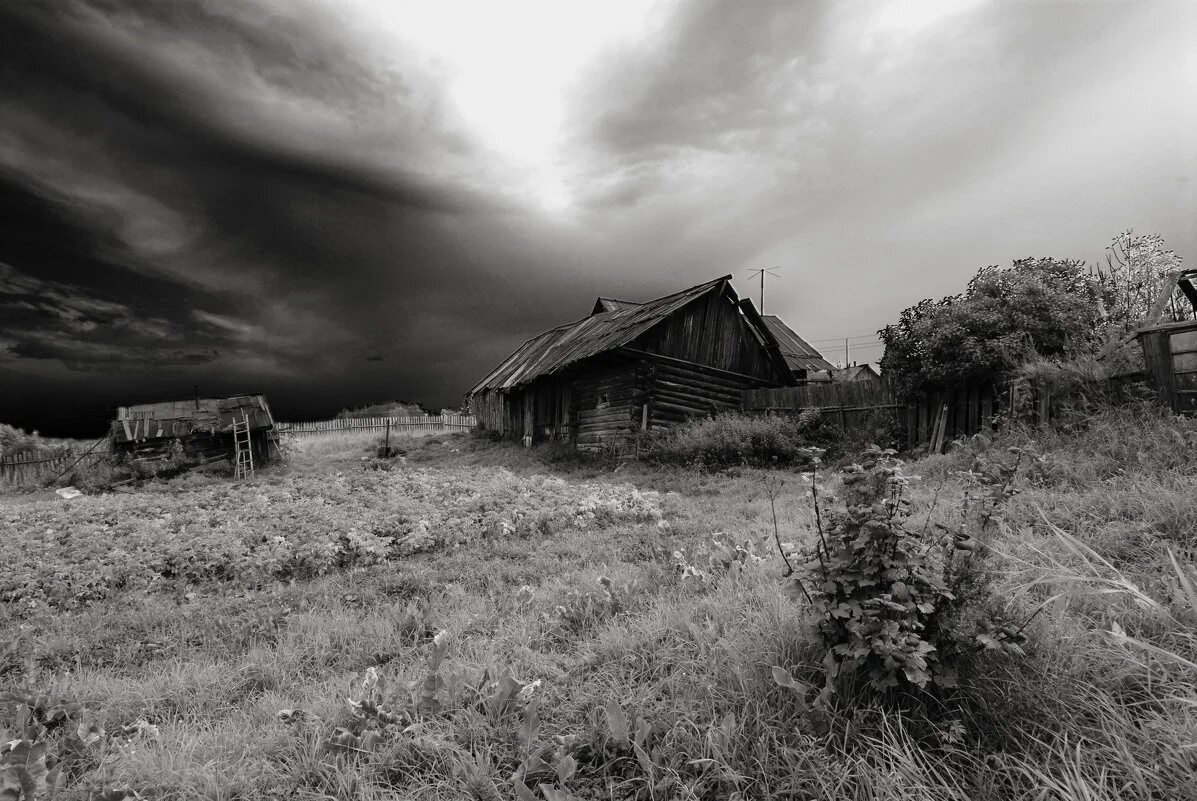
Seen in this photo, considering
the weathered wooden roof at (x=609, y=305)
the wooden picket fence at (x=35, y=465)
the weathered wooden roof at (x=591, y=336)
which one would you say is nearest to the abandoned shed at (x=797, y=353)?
the weathered wooden roof at (x=609, y=305)

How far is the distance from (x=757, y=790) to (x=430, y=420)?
39.9 meters

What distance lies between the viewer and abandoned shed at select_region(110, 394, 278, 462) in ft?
65.3

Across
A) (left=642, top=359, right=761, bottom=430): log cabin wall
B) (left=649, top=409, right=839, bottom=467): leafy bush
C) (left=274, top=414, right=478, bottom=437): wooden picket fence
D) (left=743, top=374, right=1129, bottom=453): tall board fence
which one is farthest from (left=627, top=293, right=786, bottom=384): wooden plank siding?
(left=274, top=414, right=478, bottom=437): wooden picket fence

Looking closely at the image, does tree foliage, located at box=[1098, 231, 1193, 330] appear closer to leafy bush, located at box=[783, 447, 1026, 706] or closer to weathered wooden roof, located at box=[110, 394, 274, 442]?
leafy bush, located at box=[783, 447, 1026, 706]

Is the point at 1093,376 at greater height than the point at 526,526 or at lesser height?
greater

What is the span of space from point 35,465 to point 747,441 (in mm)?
25727

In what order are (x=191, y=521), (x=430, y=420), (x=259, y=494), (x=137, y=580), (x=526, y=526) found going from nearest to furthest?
1. (x=137, y=580)
2. (x=526, y=526)
3. (x=191, y=521)
4. (x=259, y=494)
5. (x=430, y=420)

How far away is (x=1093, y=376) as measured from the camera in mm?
7973

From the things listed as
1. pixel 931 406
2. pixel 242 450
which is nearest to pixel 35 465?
pixel 242 450

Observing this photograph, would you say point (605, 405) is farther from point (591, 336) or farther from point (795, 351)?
point (795, 351)

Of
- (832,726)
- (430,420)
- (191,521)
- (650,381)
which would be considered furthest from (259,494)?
(430,420)

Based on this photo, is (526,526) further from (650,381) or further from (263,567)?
(650,381)

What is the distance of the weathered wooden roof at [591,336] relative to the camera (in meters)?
16.6

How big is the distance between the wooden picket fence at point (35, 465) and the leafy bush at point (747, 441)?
2057 cm
